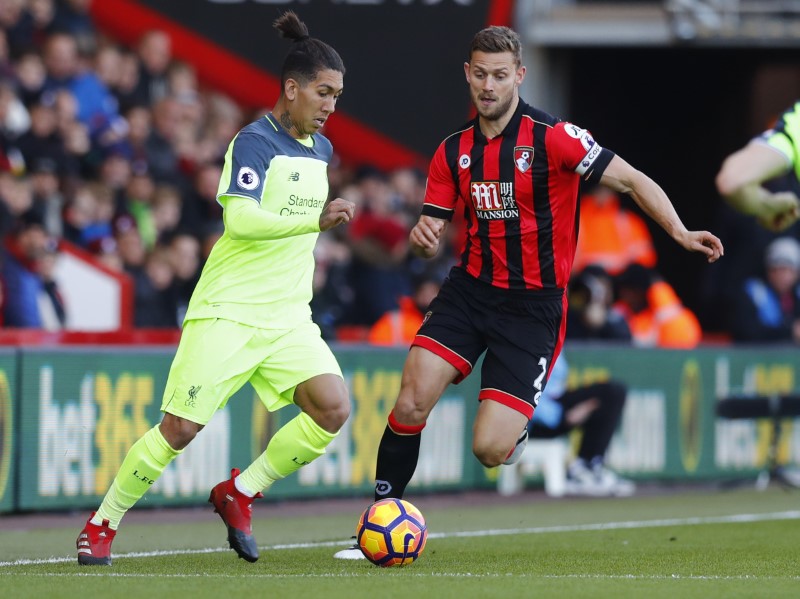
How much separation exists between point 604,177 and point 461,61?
11.1 meters

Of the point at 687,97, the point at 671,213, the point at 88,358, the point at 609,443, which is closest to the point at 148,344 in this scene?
the point at 88,358

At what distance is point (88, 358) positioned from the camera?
1093 centimetres

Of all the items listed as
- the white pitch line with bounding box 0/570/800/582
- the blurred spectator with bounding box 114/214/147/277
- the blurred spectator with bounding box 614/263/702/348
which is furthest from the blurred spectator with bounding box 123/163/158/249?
the white pitch line with bounding box 0/570/800/582

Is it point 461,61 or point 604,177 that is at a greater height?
point 461,61

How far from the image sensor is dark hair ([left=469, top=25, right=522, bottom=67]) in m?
7.81

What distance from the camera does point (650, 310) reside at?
16.2 metres

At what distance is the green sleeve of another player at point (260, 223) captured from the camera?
23.9ft

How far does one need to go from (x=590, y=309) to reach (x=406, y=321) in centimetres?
183

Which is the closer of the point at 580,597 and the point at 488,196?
the point at 580,597

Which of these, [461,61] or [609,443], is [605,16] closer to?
[461,61]

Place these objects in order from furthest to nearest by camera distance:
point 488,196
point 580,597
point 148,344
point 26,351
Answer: point 148,344 → point 26,351 → point 488,196 → point 580,597

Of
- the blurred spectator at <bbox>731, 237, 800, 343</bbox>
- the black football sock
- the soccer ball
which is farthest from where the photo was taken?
the blurred spectator at <bbox>731, 237, 800, 343</bbox>

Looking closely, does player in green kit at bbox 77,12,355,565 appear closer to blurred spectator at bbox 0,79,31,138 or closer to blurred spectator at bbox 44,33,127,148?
blurred spectator at bbox 0,79,31,138

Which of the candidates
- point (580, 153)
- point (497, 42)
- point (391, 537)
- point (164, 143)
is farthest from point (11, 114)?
point (391, 537)
